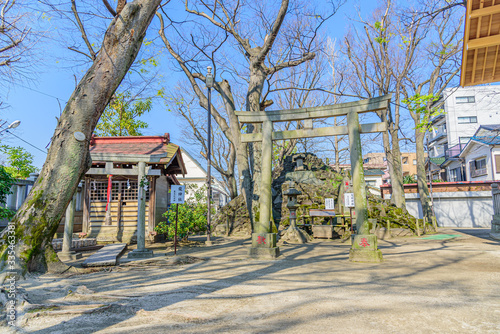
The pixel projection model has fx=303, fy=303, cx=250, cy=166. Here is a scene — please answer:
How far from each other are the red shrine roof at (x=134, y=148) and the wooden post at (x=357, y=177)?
234 inches

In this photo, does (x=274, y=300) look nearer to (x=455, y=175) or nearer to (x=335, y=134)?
(x=335, y=134)

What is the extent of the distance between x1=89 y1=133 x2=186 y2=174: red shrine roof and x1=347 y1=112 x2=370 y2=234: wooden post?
5944 mm

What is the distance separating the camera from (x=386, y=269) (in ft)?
22.0

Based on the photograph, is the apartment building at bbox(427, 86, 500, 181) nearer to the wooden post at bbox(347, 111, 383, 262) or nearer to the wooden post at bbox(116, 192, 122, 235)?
the wooden post at bbox(347, 111, 383, 262)

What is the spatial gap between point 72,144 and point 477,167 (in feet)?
114

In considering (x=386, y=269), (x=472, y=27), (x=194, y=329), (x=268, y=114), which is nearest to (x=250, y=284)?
(x=194, y=329)

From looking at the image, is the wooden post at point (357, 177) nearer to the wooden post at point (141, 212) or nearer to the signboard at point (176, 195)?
the signboard at point (176, 195)

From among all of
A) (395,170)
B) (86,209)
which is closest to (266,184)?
(86,209)

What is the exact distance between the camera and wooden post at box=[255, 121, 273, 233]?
8828 millimetres

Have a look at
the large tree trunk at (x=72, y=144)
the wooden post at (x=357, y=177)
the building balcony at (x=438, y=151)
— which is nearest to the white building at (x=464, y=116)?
the building balcony at (x=438, y=151)

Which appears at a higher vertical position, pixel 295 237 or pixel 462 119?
pixel 462 119

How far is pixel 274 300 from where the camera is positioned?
13.7ft

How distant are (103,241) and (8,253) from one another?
8761mm

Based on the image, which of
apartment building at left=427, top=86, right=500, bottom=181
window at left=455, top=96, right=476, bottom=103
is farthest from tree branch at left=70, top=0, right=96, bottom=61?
window at left=455, top=96, right=476, bottom=103
